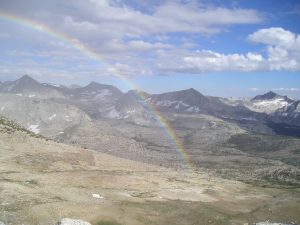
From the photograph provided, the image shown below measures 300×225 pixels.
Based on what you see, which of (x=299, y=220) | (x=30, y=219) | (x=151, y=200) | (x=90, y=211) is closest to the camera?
(x=30, y=219)

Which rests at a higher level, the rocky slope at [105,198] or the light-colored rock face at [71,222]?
the light-colored rock face at [71,222]

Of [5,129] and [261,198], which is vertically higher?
[5,129]

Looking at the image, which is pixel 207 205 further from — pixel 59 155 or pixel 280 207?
pixel 59 155

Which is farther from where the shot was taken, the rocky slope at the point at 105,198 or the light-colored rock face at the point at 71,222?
the rocky slope at the point at 105,198

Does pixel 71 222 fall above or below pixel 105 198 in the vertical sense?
above

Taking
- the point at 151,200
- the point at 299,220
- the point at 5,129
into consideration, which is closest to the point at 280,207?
the point at 299,220

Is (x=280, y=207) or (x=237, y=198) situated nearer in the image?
(x=280, y=207)

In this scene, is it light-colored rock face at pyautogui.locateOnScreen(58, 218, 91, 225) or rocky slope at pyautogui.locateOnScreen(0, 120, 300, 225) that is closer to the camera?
light-colored rock face at pyautogui.locateOnScreen(58, 218, 91, 225)

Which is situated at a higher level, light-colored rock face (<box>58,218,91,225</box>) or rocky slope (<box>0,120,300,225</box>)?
light-colored rock face (<box>58,218,91,225</box>)

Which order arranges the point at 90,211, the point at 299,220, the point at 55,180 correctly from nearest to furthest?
1. the point at 90,211
2. the point at 299,220
3. the point at 55,180

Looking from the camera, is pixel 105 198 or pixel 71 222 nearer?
pixel 71 222
